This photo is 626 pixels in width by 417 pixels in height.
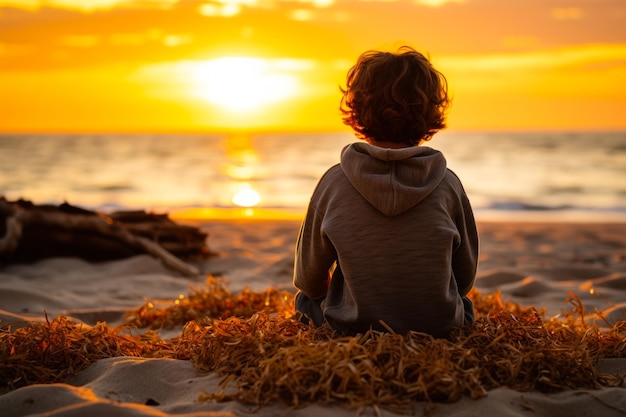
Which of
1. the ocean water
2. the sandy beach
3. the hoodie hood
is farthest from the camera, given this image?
the ocean water

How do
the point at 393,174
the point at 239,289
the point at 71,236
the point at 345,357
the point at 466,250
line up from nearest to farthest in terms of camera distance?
the point at 345,357, the point at 393,174, the point at 466,250, the point at 239,289, the point at 71,236

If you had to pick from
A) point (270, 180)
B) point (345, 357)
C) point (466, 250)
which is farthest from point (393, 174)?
point (270, 180)

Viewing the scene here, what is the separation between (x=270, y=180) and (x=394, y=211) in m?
23.4

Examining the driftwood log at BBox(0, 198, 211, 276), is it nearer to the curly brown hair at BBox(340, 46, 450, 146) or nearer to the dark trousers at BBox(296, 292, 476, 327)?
the dark trousers at BBox(296, 292, 476, 327)

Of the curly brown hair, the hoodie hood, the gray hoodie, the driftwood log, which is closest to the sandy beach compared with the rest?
the driftwood log

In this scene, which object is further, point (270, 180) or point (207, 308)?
point (270, 180)

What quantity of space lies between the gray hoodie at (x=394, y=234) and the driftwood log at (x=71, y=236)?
4070 mm

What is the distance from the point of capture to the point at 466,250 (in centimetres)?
347

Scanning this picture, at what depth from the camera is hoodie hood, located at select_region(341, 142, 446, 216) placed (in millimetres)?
3203

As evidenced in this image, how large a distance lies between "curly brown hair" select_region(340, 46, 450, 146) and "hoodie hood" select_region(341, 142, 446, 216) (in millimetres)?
188

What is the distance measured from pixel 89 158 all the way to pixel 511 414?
1534 inches

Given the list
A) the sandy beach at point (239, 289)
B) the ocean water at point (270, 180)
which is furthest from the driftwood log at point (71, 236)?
the ocean water at point (270, 180)

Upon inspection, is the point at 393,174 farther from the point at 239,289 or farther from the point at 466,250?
the point at 239,289

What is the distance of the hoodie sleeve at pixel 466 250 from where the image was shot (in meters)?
3.44
